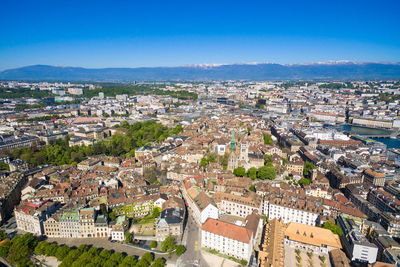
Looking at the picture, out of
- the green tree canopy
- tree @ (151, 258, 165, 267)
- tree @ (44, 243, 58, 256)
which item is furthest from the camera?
the green tree canopy

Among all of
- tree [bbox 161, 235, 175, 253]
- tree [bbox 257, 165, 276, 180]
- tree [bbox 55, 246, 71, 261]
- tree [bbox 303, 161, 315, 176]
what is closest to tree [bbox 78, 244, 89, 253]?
tree [bbox 55, 246, 71, 261]

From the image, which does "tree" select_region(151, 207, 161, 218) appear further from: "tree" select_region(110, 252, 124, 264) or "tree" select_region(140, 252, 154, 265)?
"tree" select_region(110, 252, 124, 264)

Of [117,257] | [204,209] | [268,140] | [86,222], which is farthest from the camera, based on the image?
[268,140]

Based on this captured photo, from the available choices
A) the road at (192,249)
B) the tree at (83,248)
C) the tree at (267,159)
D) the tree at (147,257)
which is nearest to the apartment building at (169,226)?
the road at (192,249)

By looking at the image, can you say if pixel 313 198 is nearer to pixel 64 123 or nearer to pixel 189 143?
pixel 189 143

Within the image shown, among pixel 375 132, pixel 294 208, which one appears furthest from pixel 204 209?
pixel 375 132

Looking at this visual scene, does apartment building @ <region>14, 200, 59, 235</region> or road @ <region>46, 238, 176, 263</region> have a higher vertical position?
apartment building @ <region>14, 200, 59, 235</region>

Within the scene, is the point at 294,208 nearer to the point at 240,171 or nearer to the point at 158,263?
the point at 240,171
